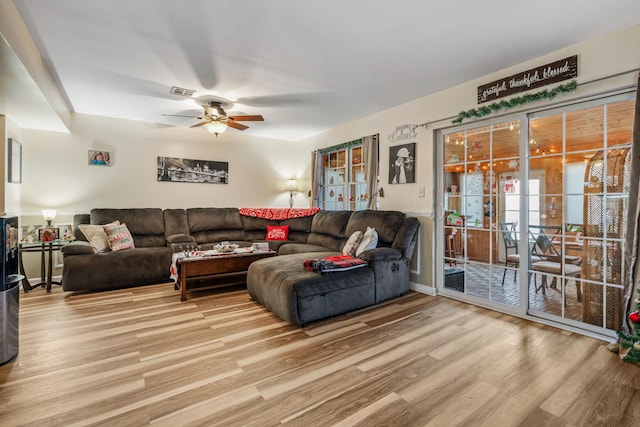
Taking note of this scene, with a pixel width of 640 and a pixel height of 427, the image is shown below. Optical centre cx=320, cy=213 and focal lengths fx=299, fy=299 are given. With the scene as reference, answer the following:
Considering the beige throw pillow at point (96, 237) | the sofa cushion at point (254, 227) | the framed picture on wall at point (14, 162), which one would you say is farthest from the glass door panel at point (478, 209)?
the framed picture on wall at point (14, 162)

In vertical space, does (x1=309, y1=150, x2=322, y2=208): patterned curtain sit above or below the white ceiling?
below

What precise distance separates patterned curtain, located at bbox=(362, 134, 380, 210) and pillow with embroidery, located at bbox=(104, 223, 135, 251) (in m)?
3.48

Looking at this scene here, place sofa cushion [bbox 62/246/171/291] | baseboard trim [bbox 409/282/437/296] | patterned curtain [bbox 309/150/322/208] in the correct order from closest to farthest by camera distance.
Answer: sofa cushion [bbox 62/246/171/291] < baseboard trim [bbox 409/282/437/296] < patterned curtain [bbox 309/150/322/208]

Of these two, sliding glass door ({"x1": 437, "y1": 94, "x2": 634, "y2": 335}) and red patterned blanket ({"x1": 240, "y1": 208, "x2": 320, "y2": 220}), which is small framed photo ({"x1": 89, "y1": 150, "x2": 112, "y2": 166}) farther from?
sliding glass door ({"x1": 437, "y1": 94, "x2": 634, "y2": 335})

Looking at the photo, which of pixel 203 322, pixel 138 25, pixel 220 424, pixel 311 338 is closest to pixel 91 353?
pixel 203 322

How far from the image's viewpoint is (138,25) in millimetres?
2277

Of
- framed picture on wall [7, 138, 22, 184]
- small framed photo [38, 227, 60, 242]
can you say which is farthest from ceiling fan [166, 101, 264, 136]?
small framed photo [38, 227, 60, 242]

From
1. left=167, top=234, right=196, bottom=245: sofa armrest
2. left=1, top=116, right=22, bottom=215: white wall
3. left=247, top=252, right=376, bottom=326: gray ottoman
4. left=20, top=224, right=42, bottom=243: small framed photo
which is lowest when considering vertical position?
left=247, top=252, right=376, bottom=326: gray ottoman

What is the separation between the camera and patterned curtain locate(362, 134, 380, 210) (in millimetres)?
4520

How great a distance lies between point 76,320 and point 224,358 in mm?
1756

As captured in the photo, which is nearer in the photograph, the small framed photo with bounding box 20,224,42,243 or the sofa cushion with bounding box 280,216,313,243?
the small framed photo with bounding box 20,224,42,243

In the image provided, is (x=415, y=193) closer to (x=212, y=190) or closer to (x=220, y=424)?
(x=220, y=424)

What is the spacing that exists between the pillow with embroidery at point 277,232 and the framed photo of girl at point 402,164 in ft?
6.68

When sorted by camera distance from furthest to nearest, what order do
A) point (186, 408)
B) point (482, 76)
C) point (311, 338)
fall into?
1. point (482, 76)
2. point (311, 338)
3. point (186, 408)
